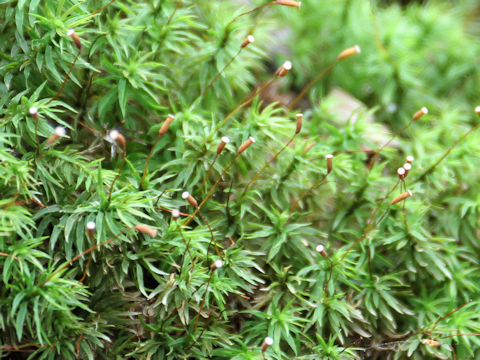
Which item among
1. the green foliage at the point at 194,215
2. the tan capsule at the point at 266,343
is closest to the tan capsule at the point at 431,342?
the green foliage at the point at 194,215

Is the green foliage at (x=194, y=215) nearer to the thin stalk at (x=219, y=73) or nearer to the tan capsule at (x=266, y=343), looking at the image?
the thin stalk at (x=219, y=73)

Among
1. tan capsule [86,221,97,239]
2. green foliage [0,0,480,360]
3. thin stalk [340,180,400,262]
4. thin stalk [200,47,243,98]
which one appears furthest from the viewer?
thin stalk [200,47,243,98]

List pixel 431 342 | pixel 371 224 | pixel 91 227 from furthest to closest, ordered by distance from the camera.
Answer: pixel 371 224 → pixel 431 342 → pixel 91 227

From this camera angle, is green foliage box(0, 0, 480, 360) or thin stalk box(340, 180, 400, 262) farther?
thin stalk box(340, 180, 400, 262)

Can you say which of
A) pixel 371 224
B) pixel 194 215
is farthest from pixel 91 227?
pixel 371 224

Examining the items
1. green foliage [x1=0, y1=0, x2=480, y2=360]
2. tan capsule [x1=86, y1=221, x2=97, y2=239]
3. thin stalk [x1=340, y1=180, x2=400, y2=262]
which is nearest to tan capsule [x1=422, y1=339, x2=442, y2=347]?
green foliage [x1=0, y1=0, x2=480, y2=360]

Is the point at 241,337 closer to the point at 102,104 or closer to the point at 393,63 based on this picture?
the point at 102,104

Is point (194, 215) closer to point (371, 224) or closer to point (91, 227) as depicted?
point (91, 227)

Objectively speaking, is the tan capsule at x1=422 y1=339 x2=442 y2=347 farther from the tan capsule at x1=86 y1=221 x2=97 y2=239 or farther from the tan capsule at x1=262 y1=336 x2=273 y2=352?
the tan capsule at x1=86 y1=221 x2=97 y2=239
